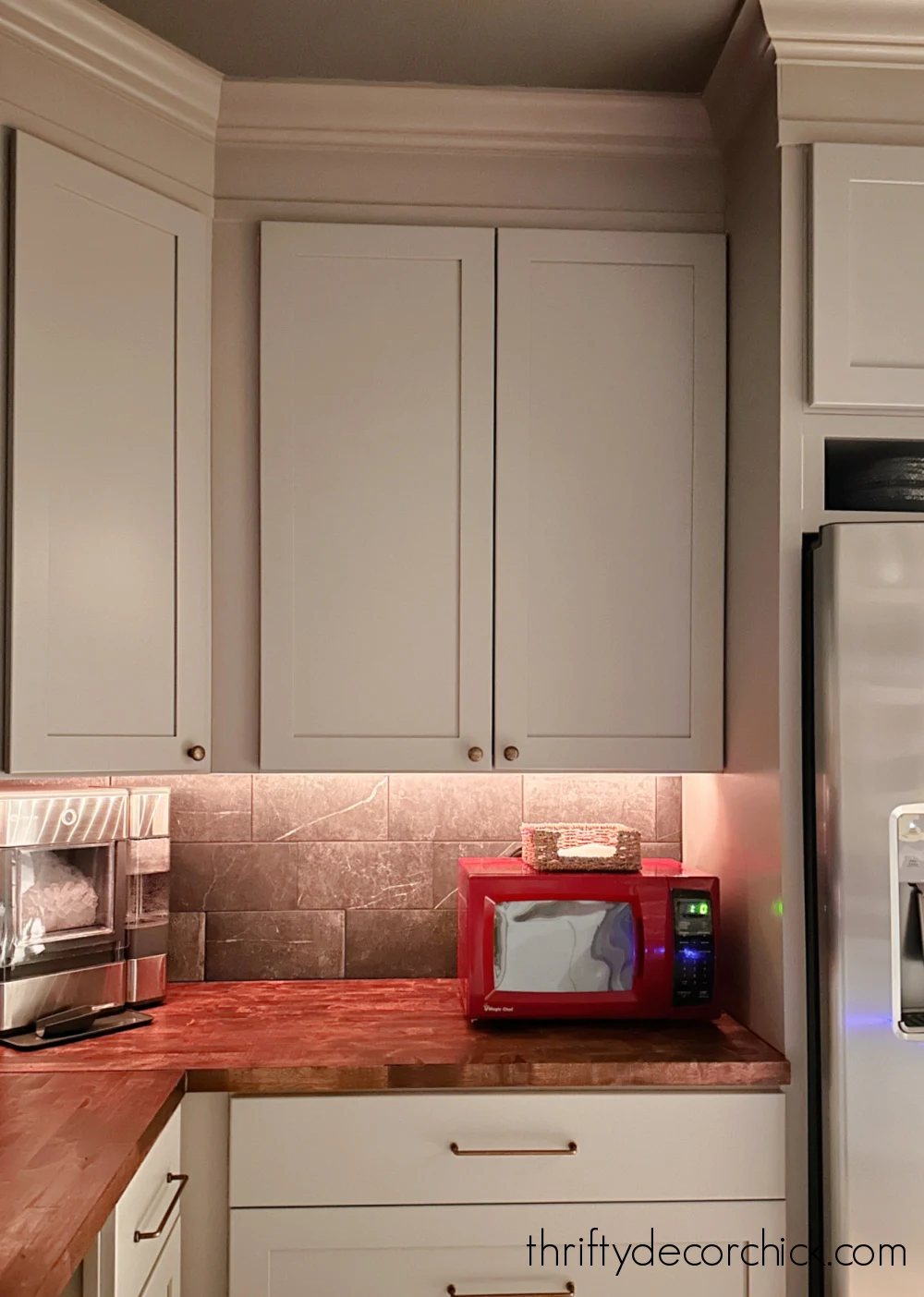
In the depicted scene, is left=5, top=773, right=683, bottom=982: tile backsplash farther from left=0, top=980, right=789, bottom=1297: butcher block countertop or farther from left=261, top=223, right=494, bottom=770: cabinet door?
left=261, top=223, right=494, bottom=770: cabinet door

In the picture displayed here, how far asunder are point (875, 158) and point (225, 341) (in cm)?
117

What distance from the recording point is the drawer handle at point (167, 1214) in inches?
59.3

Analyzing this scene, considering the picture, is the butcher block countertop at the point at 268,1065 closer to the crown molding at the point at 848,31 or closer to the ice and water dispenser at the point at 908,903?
the ice and water dispenser at the point at 908,903

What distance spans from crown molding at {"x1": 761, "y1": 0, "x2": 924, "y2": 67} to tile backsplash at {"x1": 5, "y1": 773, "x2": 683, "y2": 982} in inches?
55.1

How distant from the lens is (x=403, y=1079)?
1.77 metres

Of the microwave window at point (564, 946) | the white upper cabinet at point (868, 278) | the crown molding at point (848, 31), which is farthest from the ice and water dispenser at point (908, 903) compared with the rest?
the crown molding at point (848, 31)

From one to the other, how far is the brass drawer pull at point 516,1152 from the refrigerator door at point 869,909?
404 millimetres

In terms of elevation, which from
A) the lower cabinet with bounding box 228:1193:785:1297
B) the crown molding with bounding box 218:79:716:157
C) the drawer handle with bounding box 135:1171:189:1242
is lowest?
the lower cabinet with bounding box 228:1193:785:1297

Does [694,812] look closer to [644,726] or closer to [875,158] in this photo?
[644,726]

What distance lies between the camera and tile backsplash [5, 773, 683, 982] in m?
2.37

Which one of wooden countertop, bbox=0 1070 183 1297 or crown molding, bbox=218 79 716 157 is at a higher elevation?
crown molding, bbox=218 79 716 157

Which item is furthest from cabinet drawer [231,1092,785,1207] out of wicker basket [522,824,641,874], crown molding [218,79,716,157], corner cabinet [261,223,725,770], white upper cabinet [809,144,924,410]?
crown molding [218,79,716,157]

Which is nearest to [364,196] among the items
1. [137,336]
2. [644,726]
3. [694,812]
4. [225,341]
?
[225,341]

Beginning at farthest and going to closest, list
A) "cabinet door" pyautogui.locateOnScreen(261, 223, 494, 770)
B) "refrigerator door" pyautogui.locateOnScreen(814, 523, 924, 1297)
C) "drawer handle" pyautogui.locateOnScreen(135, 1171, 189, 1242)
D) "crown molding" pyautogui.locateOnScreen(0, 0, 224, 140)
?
"cabinet door" pyautogui.locateOnScreen(261, 223, 494, 770), "crown molding" pyautogui.locateOnScreen(0, 0, 224, 140), "refrigerator door" pyautogui.locateOnScreen(814, 523, 924, 1297), "drawer handle" pyautogui.locateOnScreen(135, 1171, 189, 1242)
